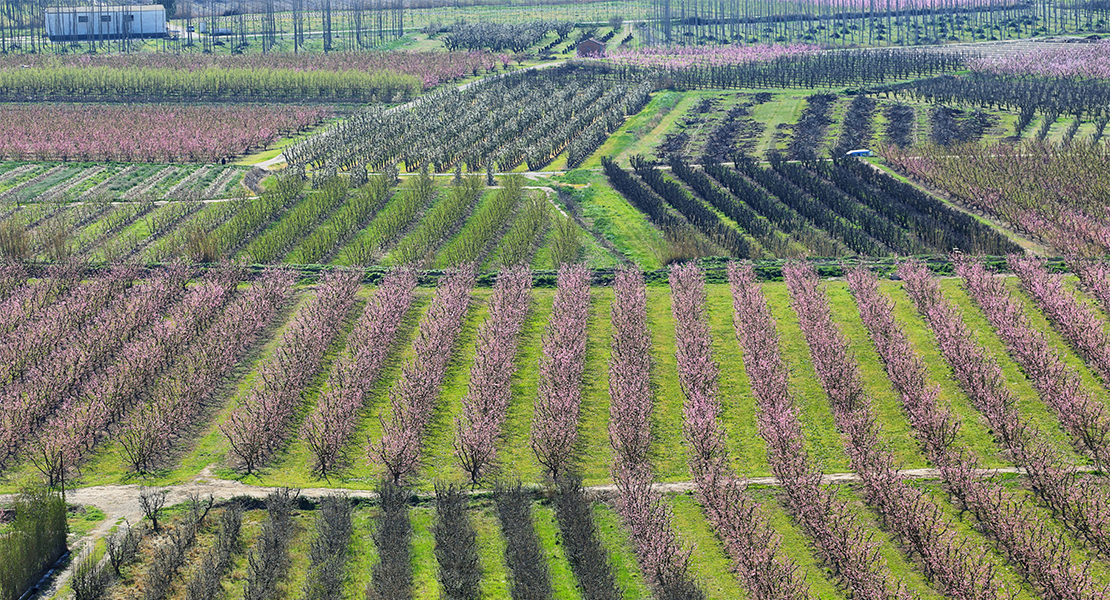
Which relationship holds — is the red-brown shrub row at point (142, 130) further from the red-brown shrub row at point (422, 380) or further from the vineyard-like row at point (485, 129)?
the red-brown shrub row at point (422, 380)

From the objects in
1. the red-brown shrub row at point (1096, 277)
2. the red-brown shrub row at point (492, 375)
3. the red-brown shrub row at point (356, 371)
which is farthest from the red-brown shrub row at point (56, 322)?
the red-brown shrub row at point (1096, 277)

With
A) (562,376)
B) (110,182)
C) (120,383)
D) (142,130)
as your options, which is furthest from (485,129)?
(120,383)

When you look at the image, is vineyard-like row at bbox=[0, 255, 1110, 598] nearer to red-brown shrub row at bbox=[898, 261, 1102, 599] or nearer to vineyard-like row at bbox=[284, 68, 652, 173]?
red-brown shrub row at bbox=[898, 261, 1102, 599]

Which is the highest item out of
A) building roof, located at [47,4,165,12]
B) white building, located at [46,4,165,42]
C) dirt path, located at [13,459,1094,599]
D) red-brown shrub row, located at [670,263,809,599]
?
building roof, located at [47,4,165,12]

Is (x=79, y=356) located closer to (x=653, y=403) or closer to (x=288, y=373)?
(x=288, y=373)

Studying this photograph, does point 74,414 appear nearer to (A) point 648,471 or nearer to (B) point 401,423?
(B) point 401,423

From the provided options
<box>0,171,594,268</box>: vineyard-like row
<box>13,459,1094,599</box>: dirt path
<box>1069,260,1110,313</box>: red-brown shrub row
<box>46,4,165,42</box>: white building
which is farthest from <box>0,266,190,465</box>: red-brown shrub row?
<box>46,4,165,42</box>: white building
